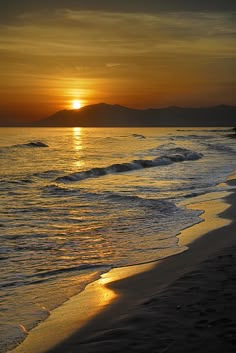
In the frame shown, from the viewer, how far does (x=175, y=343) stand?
423 cm

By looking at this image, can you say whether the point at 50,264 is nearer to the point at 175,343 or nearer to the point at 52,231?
the point at 52,231

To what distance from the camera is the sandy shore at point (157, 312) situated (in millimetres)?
4311

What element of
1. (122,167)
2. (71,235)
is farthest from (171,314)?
(122,167)

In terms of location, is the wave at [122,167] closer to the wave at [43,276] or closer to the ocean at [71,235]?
the ocean at [71,235]

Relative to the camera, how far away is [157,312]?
509 cm

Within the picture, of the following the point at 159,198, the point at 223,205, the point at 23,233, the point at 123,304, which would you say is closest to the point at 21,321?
the point at 123,304

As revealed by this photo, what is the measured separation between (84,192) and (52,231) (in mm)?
8017

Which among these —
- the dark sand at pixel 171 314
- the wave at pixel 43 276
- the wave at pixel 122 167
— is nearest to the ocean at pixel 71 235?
the wave at pixel 43 276

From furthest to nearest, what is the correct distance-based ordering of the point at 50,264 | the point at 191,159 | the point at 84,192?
the point at 191,159, the point at 84,192, the point at 50,264

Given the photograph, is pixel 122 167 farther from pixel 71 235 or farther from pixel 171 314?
pixel 171 314

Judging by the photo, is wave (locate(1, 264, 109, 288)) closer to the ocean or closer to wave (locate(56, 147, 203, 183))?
the ocean

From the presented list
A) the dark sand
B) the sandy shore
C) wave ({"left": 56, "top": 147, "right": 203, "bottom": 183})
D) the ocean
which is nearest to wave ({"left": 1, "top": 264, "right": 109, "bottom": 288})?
the ocean

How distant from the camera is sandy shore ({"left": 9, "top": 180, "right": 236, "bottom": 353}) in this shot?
431 centimetres

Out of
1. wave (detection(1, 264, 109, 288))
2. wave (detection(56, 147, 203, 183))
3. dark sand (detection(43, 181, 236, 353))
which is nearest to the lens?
dark sand (detection(43, 181, 236, 353))
